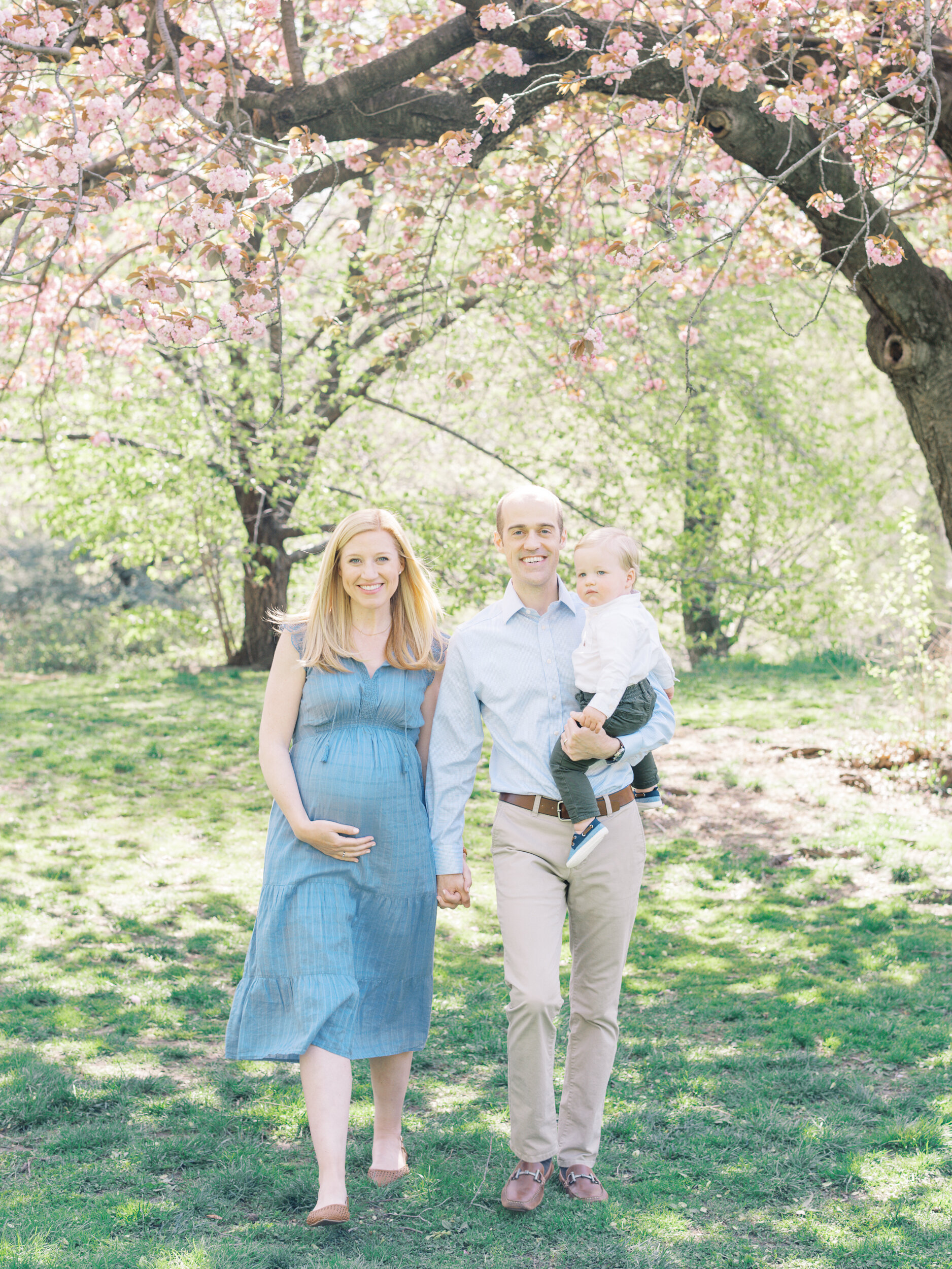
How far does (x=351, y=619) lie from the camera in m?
3.37

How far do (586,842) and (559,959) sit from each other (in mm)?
314

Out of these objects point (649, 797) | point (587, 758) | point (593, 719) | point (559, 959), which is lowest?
point (559, 959)

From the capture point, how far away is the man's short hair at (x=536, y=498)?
319 cm

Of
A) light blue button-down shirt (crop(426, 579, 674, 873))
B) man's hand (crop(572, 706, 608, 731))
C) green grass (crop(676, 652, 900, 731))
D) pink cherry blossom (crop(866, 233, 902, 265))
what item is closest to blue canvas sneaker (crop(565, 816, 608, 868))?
light blue button-down shirt (crop(426, 579, 674, 873))

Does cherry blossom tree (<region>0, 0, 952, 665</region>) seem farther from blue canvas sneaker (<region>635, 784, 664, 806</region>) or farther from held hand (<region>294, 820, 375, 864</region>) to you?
held hand (<region>294, 820, 375, 864</region>)

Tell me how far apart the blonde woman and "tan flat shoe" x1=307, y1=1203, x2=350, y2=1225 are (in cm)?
6

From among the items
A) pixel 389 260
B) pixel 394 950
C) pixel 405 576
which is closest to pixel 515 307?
pixel 389 260

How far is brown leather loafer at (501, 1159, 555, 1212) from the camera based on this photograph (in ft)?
10.1

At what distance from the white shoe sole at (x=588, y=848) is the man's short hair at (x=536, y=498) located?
0.84m

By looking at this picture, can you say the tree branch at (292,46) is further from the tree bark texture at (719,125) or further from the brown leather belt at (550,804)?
the brown leather belt at (550,804)

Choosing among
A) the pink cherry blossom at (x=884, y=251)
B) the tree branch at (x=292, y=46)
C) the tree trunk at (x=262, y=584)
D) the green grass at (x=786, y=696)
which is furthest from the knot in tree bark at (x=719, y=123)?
the tree trunk at (x=262, y=584)

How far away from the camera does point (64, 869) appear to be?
662 cm

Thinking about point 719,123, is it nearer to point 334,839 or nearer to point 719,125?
point 719,125

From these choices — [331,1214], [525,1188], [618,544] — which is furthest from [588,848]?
[331,1214]
